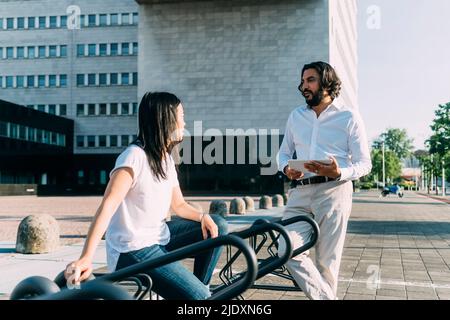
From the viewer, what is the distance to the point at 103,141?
66438mm

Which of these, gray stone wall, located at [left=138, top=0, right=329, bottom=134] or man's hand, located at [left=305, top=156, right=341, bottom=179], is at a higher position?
gray stone wall, located at [left=138, top=0, right=329, bottom=134]

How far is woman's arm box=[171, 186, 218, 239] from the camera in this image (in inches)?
120

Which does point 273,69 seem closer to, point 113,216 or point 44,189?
point 44,189

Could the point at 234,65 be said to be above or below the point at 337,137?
above

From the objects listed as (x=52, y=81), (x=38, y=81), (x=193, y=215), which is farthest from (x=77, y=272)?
(x=38, y=81)

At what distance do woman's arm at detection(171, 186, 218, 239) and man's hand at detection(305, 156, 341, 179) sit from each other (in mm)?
778

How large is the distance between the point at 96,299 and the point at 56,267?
5899 millimetres

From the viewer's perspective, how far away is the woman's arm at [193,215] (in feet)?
10.0

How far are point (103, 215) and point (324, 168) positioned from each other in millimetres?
1562

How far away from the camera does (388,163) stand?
95250 millimetres

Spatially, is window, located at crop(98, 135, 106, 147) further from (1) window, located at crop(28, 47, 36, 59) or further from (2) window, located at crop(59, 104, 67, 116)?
(1) window, located at crop(28, 47, 36, 59)

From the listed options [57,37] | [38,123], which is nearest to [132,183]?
[38,123]

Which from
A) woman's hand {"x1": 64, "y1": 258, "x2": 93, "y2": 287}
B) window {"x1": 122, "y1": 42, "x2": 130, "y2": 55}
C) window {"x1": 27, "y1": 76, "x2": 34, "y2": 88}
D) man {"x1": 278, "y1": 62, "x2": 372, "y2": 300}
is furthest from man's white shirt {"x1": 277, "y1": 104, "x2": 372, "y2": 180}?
Answer: window {"x1": 27, "y1": 76, "x2": 34, "y2": 88}

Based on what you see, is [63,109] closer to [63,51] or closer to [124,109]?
[63,51]
